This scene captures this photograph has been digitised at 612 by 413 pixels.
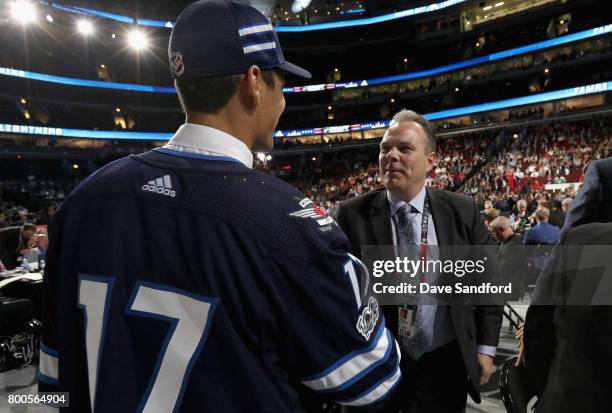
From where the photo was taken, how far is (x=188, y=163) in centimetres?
86

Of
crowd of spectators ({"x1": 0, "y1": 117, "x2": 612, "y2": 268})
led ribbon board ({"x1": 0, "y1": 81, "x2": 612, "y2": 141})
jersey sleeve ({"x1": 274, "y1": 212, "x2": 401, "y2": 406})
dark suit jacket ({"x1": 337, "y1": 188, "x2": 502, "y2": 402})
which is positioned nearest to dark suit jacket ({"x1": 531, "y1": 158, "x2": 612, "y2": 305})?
dark suit jacket ({"x1": 337, "y1": 188, "x2": 502, "y2": 402})

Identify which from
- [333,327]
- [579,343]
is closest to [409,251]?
[579,343]

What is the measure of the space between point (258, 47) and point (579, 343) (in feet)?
3.67

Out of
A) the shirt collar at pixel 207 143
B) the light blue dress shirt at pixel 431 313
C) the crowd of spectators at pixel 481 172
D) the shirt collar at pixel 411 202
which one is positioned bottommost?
the crowd of spectators at pixel 481 172

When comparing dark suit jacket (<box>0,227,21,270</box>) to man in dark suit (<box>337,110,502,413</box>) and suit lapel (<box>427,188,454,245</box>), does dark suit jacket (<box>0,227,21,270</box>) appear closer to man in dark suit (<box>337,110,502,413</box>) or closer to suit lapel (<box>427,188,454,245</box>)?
man in dark suit (<box>337,110,502,413</box>)

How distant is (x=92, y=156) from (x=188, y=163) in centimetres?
3532

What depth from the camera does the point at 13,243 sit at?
23.5 feet

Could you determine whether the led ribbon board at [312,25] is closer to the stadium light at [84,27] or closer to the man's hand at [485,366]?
the stadium light at [84,27]

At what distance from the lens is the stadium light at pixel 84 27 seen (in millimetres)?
27828

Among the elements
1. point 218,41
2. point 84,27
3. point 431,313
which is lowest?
point 431,313

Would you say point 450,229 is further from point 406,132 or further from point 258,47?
point 258,47

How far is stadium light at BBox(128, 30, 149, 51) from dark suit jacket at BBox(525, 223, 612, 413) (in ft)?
106

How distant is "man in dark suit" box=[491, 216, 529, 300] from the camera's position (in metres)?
5.24

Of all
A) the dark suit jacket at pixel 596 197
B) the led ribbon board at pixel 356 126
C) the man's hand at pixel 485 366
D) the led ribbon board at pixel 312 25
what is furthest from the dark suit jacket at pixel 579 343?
the led ribbon board at pixel 312 25
